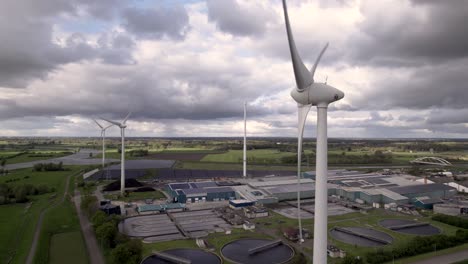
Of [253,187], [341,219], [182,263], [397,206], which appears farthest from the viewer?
[253,187]

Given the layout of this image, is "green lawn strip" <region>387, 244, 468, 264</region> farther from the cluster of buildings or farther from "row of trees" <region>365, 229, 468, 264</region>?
the cluster of buildings

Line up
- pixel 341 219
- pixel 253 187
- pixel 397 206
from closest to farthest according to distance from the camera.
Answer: pixel 341 219 → pixel 397 206 → pixel 253 187

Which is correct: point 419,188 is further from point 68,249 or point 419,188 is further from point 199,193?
point 68,249

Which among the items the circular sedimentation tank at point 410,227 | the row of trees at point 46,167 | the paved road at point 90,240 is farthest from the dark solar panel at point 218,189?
the row of trees at point 46,167

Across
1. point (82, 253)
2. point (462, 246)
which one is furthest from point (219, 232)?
point (462, 246)

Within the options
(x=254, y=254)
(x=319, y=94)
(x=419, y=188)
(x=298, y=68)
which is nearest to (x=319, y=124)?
(x=319, y=94)

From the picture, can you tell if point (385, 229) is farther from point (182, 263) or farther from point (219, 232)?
point (182, 263)

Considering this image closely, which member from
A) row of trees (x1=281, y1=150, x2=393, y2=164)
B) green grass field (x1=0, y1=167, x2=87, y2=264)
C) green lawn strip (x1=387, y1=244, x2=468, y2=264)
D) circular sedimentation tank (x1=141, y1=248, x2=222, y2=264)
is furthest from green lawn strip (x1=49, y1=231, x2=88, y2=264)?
row of trees (x1=281, y1=150, x2=393, y2=164)

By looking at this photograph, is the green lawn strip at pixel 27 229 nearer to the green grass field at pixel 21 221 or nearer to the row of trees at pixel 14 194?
the green grass field at pixel 21 221
